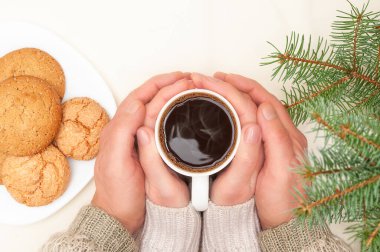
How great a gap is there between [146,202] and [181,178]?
0.09 metres

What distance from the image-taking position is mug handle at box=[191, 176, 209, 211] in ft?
2.42

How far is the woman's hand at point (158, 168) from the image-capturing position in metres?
0.81

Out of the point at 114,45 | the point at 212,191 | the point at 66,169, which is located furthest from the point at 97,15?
the point at 212,191

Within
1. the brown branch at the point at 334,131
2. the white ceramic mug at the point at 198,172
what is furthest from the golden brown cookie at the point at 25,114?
the brown branch at the point at 334,131

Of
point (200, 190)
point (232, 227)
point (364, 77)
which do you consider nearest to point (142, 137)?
point (200, 190)

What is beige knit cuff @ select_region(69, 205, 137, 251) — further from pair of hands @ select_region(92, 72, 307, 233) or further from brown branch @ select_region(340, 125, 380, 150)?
brown branch @ select_region(340, 125, 380, 150)

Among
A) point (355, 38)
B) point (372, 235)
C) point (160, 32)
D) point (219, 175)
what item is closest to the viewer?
point (372, 235)

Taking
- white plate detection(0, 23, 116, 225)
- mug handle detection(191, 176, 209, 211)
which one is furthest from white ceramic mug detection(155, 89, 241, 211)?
white plate detection(0, 23, 116, 225)

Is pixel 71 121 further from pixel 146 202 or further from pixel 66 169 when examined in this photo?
pixel 146 202

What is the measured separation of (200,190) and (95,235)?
0.23m

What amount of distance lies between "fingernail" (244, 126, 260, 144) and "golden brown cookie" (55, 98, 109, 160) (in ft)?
1.00

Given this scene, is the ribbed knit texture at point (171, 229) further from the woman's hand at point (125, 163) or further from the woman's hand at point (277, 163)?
the woman's hand at point (277, 163)

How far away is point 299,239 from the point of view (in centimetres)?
77

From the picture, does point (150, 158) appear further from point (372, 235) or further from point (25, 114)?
point (372, 235)
